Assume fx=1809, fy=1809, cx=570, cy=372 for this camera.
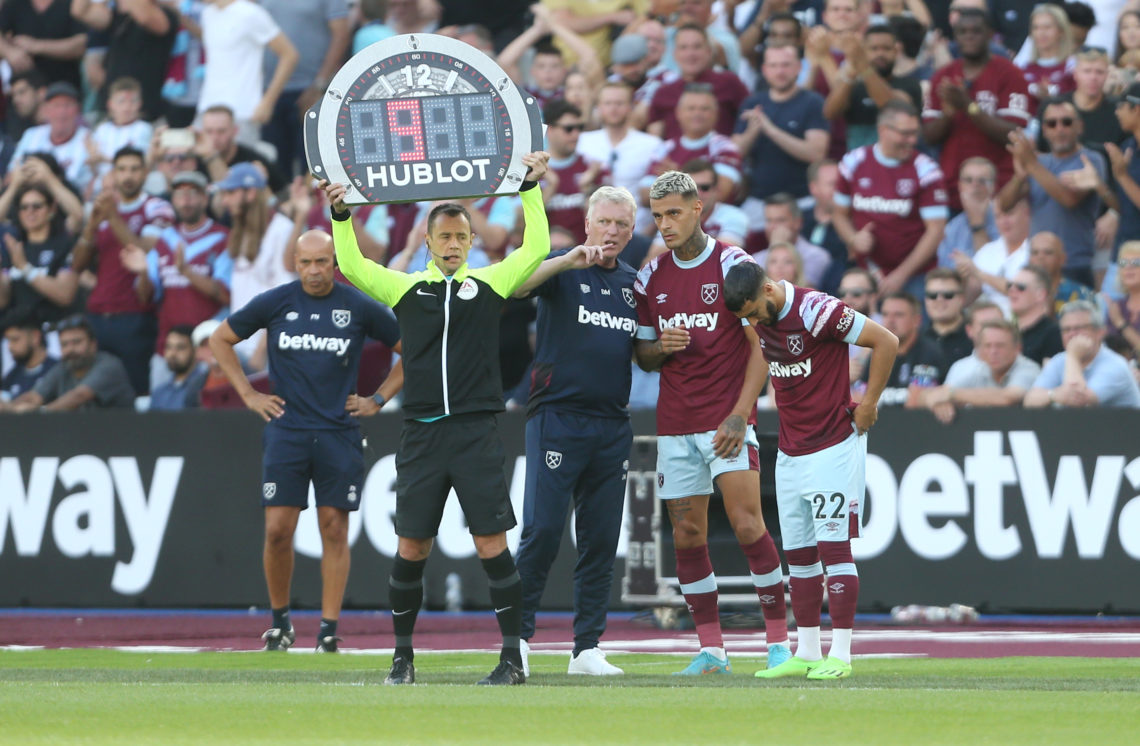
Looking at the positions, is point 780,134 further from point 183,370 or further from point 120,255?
point 120,255

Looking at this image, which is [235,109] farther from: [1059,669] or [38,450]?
[1059,669]

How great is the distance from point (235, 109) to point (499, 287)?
431 inches

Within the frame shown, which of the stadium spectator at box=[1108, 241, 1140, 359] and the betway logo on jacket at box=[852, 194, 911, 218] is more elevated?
the betway logo on jacket at box=[852, 194, 911, 218]

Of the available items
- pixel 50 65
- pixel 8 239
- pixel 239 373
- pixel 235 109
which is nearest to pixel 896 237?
pixel 239 373

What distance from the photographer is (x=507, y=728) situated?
7109 millimetres

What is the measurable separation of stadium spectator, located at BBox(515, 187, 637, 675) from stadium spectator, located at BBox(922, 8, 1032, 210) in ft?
22.7

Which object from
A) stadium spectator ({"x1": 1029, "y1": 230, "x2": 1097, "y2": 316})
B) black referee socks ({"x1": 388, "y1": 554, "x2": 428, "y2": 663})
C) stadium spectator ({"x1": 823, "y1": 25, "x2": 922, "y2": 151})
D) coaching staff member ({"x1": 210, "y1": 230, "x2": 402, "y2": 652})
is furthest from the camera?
stadium spectator ({"x1": 823, "y1": 25, "x2": 922, "y2": 151})

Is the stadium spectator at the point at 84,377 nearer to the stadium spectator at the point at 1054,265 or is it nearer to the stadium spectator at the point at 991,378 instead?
the stadium spectator at the point at 991,378

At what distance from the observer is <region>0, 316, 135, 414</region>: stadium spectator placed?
17000 millimetres

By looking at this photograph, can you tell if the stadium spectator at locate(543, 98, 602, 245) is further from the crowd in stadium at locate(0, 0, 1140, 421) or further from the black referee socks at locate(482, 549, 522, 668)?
the black referee socks at locate(482, 549, 522, 668)

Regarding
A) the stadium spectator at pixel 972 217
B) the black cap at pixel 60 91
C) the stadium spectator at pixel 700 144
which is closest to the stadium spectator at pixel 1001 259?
the stadium spectator at pixel 972 217

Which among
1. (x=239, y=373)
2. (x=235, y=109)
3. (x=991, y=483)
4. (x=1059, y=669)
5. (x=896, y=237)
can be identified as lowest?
(x=1059, y=669)

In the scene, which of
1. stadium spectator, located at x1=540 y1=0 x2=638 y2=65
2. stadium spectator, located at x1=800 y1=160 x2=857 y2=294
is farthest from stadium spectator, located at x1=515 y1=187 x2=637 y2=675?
stadium spectator, located at x1=540 y1=0 x2=638 y2=65

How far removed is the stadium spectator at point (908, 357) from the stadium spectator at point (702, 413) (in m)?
4.73
